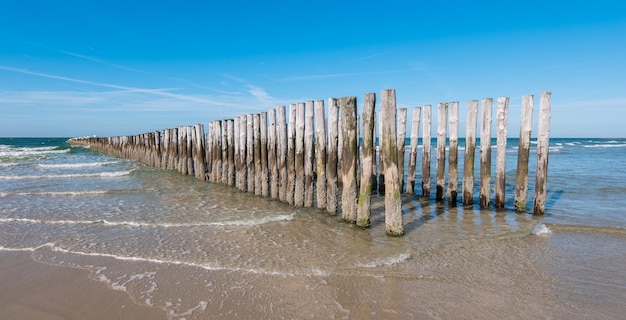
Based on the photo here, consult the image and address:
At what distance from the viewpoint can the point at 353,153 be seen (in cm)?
623

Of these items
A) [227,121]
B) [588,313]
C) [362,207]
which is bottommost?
[588,313]

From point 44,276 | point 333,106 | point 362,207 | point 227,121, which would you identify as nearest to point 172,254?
point 44,276

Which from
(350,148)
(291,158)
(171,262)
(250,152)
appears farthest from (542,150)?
(171,262)

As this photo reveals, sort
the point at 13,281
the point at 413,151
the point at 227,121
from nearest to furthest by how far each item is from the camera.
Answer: the point at 13,281, the point at 413,151, the point at 227,121

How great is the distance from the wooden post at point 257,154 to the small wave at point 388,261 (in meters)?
5.12

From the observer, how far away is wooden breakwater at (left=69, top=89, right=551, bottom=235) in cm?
587

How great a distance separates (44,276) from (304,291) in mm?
3077

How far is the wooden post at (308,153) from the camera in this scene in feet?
24.6

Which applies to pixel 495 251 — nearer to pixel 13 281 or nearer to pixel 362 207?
pixel 362 207

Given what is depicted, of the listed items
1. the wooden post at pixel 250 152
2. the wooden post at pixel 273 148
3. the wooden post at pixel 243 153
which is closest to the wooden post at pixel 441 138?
the wooden post at pixel 273 148

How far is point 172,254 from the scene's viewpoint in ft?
16.4

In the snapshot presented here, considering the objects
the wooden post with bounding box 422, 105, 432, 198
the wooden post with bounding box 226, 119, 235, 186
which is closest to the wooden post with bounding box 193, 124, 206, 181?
the wooden post with bounding box 226, 119, 235, 186

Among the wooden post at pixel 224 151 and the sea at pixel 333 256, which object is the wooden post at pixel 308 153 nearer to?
the sea at pixel 333 256

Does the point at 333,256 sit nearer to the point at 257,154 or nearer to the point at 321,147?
the point at 321,147
